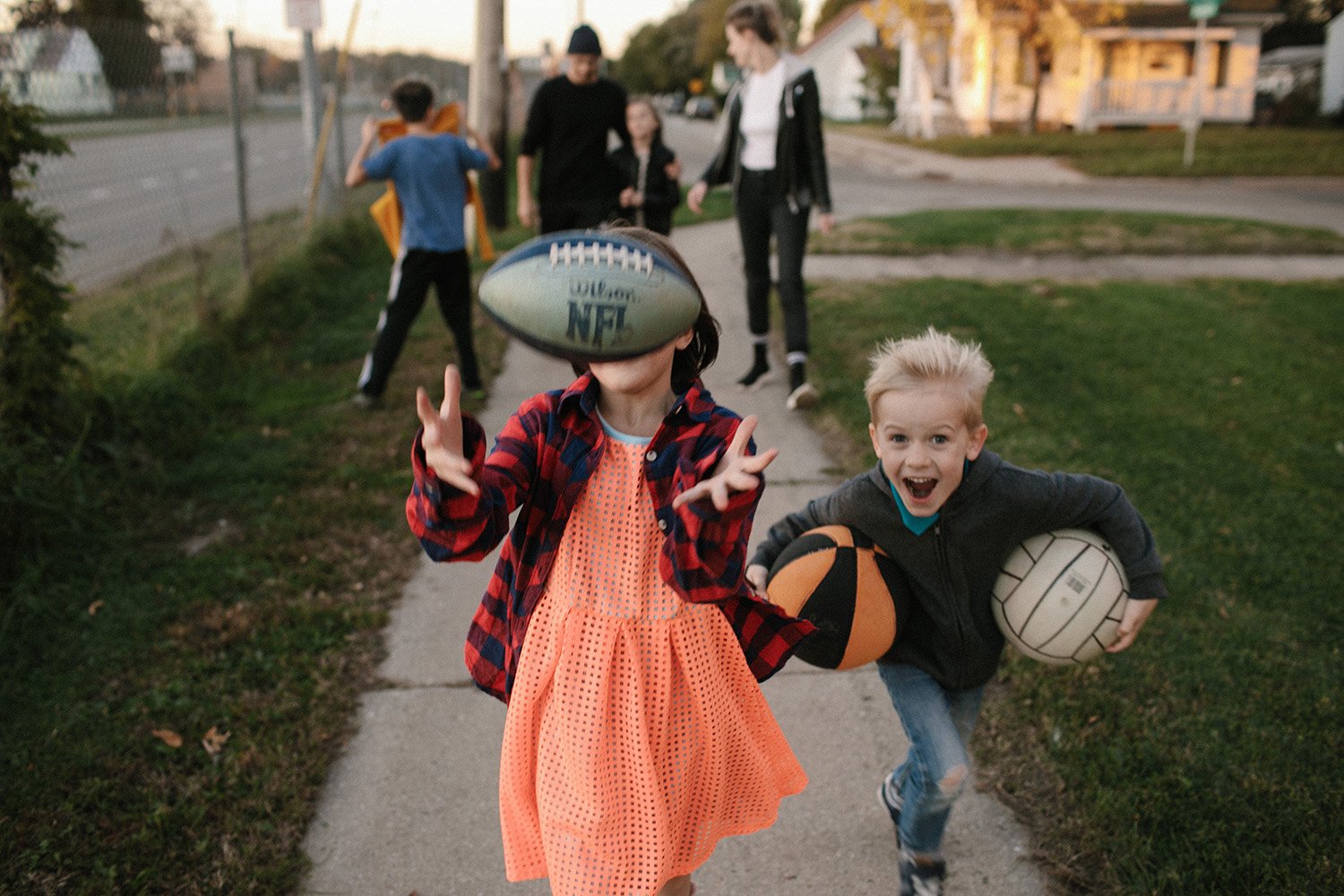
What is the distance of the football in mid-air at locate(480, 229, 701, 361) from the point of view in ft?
5.95

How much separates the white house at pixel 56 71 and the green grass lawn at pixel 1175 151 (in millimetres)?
A: 18627

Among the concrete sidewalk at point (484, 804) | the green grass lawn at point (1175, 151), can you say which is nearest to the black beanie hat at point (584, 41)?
the concrete sidewalk at point (484, 804)

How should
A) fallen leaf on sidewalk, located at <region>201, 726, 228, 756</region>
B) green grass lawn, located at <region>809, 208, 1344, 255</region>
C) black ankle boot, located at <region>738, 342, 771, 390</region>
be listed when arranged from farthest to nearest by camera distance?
green grass lawn, located at <region>809, 208, 1344, 255</region>
black ankle boot, located at <region>738, 342, 771, 390</region>
fallen leaf on sidewalk, located at <region>201, 726, 228, 756</region>

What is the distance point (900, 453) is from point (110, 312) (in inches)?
246

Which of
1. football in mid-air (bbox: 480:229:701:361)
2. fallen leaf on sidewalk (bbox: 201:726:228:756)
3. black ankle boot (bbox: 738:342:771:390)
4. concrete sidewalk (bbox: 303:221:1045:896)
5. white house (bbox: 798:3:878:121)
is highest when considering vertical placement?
white house (bbox: 798:3:878:121)

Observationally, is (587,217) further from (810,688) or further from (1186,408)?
(810,688)

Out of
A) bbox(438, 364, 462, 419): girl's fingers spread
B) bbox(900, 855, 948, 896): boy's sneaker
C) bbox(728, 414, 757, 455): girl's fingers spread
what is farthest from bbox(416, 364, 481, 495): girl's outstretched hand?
bbox(900, 855, 948, 896): boy's sneaker

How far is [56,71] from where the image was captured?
20.6ft

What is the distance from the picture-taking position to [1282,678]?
3.43m

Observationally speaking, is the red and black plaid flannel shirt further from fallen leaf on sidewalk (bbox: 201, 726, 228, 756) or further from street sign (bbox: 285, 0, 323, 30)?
street sign (bbox: 285, 0, 323, 30)

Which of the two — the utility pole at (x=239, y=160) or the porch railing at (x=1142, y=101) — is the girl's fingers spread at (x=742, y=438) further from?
the porch railing at (x=1142, y=101)

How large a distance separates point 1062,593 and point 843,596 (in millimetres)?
488

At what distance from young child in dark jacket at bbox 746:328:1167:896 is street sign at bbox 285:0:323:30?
10164 mm

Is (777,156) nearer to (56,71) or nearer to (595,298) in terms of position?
(56,71)
